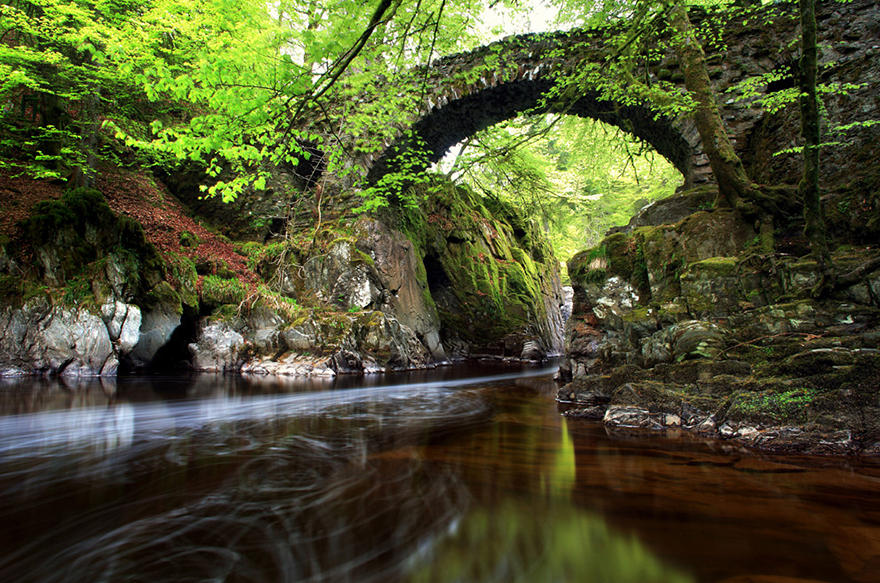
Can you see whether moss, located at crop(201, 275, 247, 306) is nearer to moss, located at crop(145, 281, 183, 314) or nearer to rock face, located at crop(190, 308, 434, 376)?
rock face, located at crop(190, 308, 434, 376)

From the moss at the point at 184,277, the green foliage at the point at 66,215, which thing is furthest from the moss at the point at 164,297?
the green foliage at the point at 66,215

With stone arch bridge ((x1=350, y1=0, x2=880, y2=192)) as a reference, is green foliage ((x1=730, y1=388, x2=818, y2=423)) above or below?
below

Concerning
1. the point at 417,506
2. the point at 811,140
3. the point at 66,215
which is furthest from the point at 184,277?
the point at 811,140

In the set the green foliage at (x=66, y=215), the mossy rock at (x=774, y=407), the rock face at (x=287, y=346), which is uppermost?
the green foliage at (x=66, y=215)

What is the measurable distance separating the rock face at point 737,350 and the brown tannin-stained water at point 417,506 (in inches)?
12.9

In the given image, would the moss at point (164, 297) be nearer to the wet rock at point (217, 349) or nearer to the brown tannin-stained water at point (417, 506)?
the wet rock at point (217, 349)

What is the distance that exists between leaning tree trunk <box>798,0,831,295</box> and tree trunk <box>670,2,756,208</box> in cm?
123

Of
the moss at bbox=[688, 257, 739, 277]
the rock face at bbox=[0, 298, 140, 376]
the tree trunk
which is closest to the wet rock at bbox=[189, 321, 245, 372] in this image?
the rock face at bbox=[0, 298, 140, 376]

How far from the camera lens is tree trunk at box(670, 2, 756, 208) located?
5.16 m

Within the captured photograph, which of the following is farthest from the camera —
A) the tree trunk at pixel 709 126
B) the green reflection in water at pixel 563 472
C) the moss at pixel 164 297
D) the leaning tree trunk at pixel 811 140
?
the moss at pixel 164 297

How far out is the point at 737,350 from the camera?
11.6ft

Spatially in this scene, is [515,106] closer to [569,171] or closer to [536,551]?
[569,171]

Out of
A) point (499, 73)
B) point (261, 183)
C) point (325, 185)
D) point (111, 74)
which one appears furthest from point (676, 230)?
point (111, 74)

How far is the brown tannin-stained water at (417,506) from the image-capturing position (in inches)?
52.0
